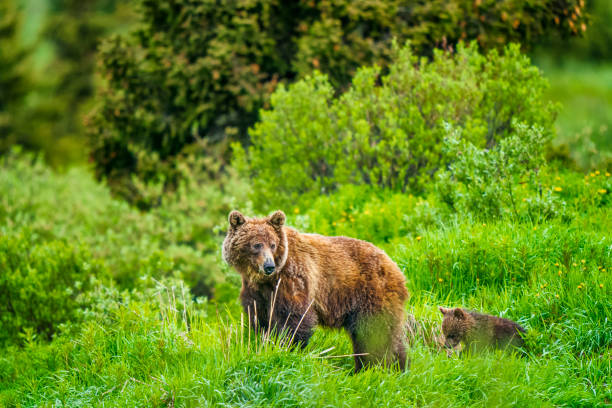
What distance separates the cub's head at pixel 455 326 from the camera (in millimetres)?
5660

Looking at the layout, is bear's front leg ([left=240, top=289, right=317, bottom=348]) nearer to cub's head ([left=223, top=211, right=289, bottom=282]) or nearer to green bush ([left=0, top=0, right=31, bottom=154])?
cub's head ([left=223, top=211, right=289, bottom=282])

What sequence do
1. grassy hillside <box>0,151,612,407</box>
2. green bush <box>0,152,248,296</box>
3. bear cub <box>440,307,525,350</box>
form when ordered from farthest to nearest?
green bush <box>0,152,248,296</box>
bear cub <box>440,307,525,350</box>
grassy hillside <box>0,151,612,407</box>

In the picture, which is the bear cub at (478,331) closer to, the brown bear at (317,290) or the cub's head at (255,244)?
the brown bear at (317,290)

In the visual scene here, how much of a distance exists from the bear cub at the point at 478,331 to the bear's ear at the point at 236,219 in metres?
2.10

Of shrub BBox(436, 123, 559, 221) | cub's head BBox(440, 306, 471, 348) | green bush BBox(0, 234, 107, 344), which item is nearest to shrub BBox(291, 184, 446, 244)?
shrub BBox(436, 123, 559, 221)

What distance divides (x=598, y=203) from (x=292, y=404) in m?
5.07

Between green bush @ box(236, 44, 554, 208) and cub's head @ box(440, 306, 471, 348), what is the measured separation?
360 centimetres

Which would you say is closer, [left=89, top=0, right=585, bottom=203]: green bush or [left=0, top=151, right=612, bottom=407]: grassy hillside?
[left=0, top=151, right=612, bottom=407]: grassy hillside

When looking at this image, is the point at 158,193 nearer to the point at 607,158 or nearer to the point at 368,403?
the point at 607,158

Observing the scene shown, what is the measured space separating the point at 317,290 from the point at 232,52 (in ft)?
30.8

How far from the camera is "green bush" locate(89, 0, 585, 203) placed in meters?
12.8

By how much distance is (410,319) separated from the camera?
20.0ft

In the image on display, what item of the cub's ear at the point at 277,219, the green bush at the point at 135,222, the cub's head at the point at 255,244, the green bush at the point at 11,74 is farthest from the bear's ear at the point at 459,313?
the green bush at the point at 11,74

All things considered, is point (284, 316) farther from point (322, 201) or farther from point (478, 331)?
point (322, 201)
